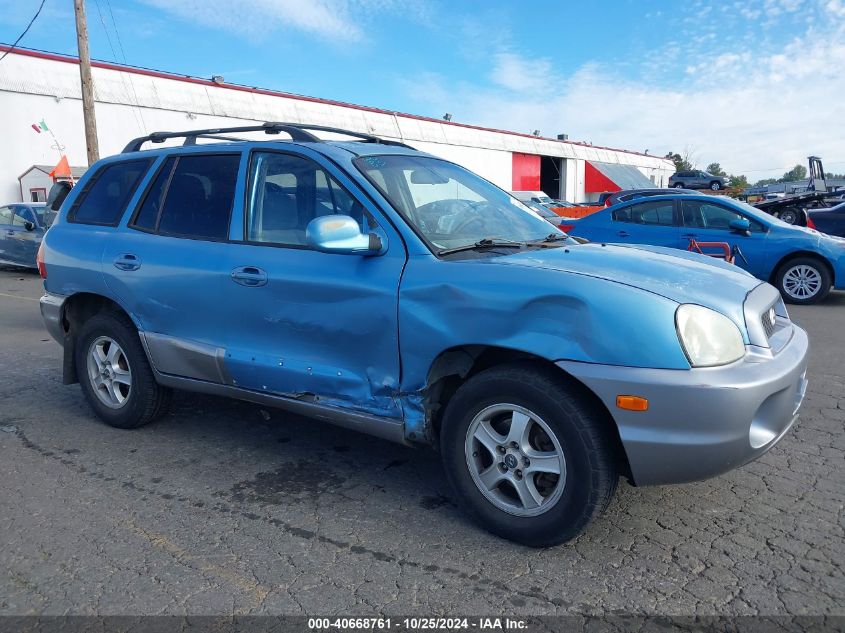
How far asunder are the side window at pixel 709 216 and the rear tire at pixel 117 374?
799cm

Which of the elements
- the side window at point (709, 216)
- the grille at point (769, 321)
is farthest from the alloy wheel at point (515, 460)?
the side window at point (709, 216)

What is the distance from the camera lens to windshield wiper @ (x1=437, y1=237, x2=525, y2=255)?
3.44 meters

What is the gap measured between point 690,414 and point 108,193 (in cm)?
408

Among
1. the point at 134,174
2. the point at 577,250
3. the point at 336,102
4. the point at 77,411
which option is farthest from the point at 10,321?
the point at 336,102

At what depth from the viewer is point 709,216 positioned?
10.1 m

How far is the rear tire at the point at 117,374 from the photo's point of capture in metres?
4.58

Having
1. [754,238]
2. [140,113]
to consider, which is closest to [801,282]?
[754,238]

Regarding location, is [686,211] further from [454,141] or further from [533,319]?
[454,141]

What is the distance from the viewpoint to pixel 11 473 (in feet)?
13.4

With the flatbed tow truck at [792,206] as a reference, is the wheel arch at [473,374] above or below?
below

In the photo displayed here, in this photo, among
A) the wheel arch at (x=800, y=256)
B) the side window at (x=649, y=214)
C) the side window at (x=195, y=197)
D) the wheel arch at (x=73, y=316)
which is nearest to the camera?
the side window at (x=195, y=197)

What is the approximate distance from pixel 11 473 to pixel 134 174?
6.72ft

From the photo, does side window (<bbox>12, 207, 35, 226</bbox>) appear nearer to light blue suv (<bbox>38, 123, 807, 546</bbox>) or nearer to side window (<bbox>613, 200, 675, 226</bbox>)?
light blue suv (<bbox>38, 123, 807, 546</bbox>)

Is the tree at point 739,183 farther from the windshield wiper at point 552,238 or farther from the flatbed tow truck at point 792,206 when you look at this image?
the windshield wiper at point 552,238
